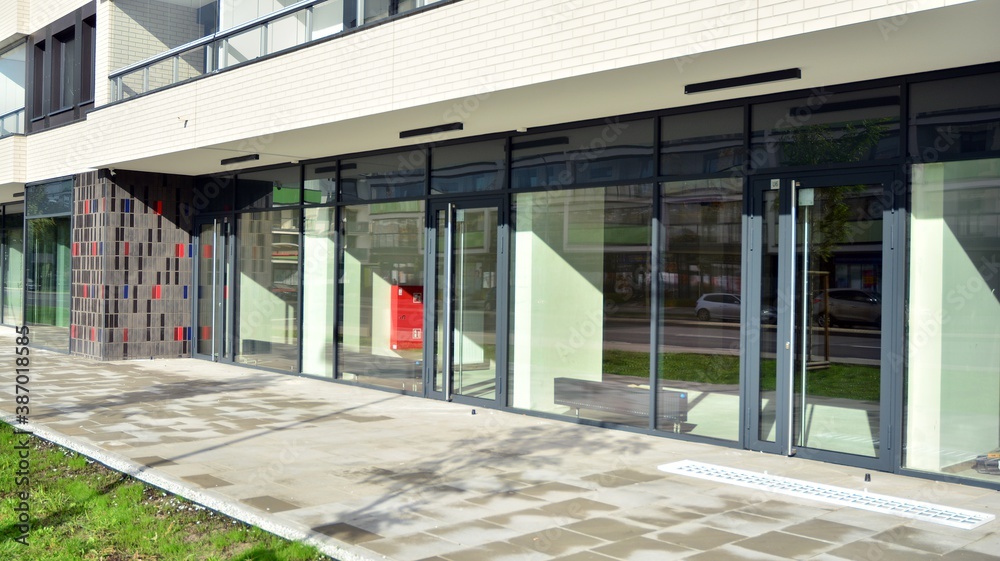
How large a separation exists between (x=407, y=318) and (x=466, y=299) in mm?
1450

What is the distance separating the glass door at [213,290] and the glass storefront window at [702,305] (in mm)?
9577

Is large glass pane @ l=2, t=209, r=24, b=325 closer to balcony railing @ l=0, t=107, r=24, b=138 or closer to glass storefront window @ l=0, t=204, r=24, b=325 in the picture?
glass storefront window @ l=0, t=204, r=24, b=325

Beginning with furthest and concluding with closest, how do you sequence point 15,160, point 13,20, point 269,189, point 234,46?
1. point 13,20
2. point 15,160
3. point 269,189
4. point 234,46

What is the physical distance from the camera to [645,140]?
993 centimetres

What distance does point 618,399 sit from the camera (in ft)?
33.6

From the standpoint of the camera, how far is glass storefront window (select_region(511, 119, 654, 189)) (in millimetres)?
9992

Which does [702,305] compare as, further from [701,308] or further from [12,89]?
[12,89]

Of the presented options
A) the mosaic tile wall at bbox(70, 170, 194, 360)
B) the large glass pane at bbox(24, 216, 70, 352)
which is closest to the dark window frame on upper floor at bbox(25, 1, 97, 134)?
the mosaic tile wall at bbox(70, 170, 194, 360)

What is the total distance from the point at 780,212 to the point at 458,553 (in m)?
4.95

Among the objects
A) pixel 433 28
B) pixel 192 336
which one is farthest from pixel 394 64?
pixel 192 336

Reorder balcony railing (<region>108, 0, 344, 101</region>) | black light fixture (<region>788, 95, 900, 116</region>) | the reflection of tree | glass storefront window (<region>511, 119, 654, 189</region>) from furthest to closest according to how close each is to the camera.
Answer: balcony railing (<region>108, 0, 344, 101</region>) < glass storefront window (<region>511, 119, 654, 189</region>) < the reflection of tree < black light fixture (<region>788, 95, 900, 116</region>)

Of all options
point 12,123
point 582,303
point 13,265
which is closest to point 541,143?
point 582,303

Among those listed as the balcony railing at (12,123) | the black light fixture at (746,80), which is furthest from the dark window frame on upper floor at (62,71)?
the black light fixture at (746,80)

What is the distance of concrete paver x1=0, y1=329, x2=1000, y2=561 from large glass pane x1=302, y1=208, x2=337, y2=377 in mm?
2491
